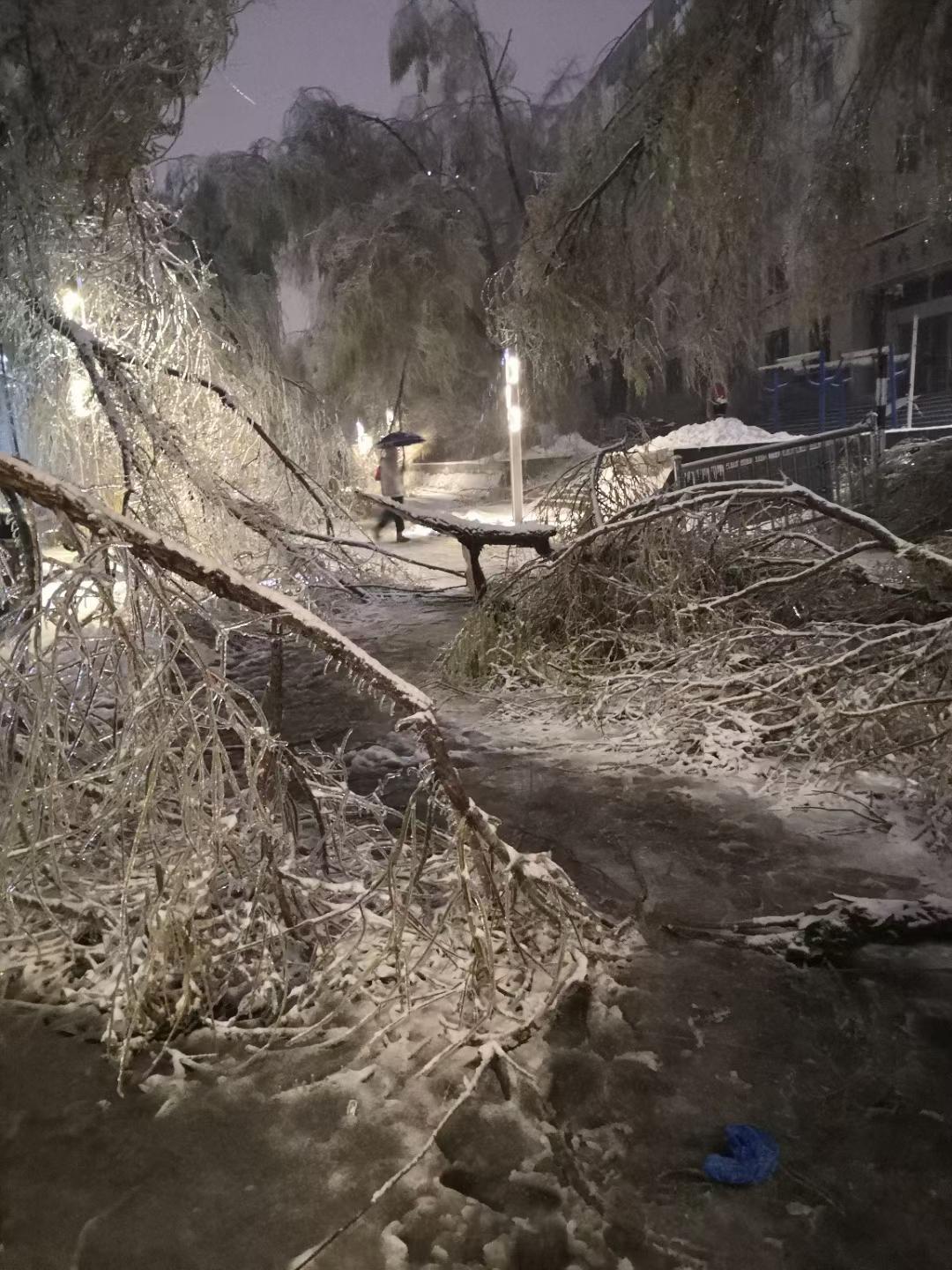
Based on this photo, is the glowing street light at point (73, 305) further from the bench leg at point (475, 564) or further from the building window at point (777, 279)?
the building window at point (777, 279)

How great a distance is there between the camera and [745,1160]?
8.61ft

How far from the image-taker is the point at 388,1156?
2.71 m

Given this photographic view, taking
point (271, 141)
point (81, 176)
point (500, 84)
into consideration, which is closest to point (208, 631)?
point (81, 176)

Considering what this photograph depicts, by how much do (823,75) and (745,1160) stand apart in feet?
21.4

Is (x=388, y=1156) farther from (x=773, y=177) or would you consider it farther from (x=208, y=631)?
(x=208, y=631)

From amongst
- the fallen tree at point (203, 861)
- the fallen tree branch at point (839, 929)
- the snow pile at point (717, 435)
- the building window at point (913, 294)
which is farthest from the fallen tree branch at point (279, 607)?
the building window at point (913, 294)

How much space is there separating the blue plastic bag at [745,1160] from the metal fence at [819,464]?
28.7ft

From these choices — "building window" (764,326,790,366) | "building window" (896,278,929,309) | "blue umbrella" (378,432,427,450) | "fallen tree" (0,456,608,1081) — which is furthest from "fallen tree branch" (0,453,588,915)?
"building window" (764,326,790,366)

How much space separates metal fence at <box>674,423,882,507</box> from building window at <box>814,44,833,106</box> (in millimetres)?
4773

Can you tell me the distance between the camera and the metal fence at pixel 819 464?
10844 mm

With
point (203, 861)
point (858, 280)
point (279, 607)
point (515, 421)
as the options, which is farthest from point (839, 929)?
point (515, 421)

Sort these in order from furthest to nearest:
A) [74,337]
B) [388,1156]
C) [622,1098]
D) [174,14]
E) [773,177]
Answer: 1. [773,177]
2. [74,337]
3. [174,14]
4. [622,1098]
5. [388,1156]

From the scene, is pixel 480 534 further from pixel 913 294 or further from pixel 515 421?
pixel 913 294

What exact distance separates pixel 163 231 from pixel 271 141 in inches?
443
